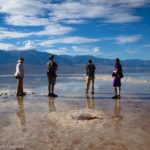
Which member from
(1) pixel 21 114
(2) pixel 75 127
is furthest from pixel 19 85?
(2) pixel 75 127

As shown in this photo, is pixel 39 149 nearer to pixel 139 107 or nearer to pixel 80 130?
pixel 80 130

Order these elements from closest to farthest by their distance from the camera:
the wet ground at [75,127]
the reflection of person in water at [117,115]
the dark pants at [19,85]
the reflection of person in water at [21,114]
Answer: the wet ground at [75,127] → the reflection of person in water at [21,114] → the reflection of person in water at [117,115] → the dark pants at [19,85]

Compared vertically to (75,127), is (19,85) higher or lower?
higher

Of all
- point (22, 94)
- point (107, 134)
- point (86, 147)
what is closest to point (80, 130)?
point (107, 134)

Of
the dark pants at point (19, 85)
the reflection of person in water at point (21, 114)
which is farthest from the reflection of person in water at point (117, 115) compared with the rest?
the dark pants at point (19, 85)

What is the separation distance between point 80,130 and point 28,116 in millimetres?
3214

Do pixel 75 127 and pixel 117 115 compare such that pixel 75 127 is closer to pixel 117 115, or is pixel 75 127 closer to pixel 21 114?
pixel 117 115

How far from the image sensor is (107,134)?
1007cm

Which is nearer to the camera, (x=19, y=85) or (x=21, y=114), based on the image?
(x=21, y=114)

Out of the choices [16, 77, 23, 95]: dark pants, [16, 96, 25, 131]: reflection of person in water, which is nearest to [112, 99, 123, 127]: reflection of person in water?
[16, 96, 25, 131]: reflection of person in water

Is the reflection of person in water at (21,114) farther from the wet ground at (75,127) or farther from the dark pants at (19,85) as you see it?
the dark pants at (19,85)

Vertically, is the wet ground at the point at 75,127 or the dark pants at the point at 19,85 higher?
the dark pants at the point at 19,85

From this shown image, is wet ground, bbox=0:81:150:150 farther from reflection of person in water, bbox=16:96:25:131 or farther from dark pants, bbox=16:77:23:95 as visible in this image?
dark pants, bbox=16:77:23:95

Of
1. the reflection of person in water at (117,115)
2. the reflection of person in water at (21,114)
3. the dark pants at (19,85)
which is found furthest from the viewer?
the dark pants at (19,85)
